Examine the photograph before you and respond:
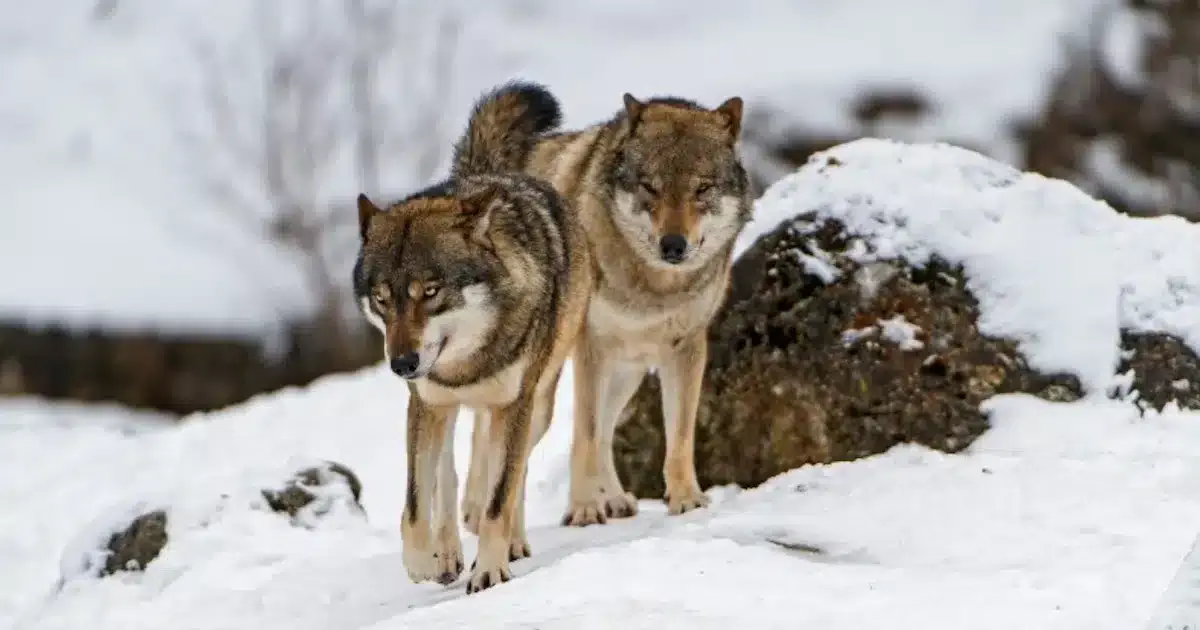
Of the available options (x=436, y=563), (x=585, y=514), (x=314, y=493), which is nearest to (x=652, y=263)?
(x=585, y=514)

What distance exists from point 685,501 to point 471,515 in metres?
1.02

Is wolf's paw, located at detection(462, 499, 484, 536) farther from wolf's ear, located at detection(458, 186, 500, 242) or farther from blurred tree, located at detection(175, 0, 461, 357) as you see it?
blurred tree, located at detection(175, 0, 461, 357)

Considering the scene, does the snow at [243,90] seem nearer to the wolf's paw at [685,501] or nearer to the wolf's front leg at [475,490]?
the wolf's front leg at [475,490]

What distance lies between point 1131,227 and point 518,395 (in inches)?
162

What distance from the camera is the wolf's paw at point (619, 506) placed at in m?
7.48

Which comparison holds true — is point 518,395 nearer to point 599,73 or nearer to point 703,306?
point 703,306

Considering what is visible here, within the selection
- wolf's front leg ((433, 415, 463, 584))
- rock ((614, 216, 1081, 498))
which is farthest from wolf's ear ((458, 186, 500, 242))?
rock ((614, 216, 1081, 498))

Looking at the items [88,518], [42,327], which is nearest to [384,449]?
[88,518]

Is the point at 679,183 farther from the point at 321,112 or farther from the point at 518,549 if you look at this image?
the point at 321,112

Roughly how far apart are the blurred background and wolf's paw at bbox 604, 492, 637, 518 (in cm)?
1253

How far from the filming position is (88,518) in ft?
35.7

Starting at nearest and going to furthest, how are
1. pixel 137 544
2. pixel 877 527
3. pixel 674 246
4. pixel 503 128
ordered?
pixel 877 527
pixel 674 246
pixel 503 128
pixel 137 544

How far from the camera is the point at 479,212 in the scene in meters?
5.96

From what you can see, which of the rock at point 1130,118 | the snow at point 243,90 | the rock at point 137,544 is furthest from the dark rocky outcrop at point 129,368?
the rock at point 137,544
